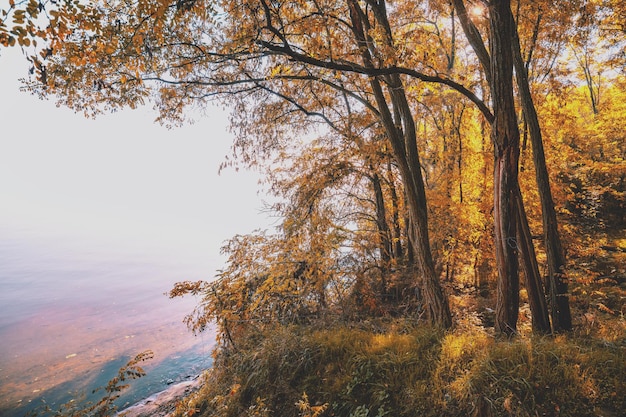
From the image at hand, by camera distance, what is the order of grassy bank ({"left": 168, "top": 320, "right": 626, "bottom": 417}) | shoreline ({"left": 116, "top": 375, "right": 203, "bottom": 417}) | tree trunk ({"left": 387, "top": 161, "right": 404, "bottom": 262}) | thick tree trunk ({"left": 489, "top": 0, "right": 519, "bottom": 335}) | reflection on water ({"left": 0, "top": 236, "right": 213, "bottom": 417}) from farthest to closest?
1. reflection on water ({"left": 0, "top": 236, "right": 213, "bottom": 417})
2. tree trunk ({"left": 387, "top": 161, "right": 404, "bottom": 262})
3. shoreline ({"left": 116, "top": 375, "right": 203, "bottom": 417})
4. thick tree trunk ({"left": 489, "top": 0, "right": 519, "bottom": 335})
5. grassy bank ({"left": 168, "top": 320, "right": 626, "bottom": 417})

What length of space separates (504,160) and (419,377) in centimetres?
300

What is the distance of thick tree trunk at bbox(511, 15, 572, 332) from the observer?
520 cm

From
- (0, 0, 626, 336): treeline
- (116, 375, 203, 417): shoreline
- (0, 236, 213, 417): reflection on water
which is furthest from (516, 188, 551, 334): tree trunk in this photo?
(0, 236, 213, 417): reflection on water

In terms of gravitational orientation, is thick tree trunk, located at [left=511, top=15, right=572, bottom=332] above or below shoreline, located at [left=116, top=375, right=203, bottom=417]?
above

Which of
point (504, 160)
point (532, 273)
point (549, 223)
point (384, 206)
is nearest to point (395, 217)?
point (384, 206)

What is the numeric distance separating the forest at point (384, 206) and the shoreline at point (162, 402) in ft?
7.98

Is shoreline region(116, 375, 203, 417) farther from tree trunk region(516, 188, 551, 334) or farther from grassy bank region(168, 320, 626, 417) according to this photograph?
tree trunk region(516, 188, 551, 334)

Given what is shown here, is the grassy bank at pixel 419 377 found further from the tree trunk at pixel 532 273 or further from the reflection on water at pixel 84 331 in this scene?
the reflection on water at pixel 84 331

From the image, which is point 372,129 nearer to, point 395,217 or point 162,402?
point 395,217

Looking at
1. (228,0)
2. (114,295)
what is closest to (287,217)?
(228,0)

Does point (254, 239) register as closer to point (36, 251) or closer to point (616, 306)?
point (616, 306)

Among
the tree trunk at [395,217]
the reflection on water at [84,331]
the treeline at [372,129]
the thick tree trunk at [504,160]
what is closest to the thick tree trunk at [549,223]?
the treeline at [372,129]

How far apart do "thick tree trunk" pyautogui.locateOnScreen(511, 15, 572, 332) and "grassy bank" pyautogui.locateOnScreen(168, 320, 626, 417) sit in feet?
1.98

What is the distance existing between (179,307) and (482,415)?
680 inches
